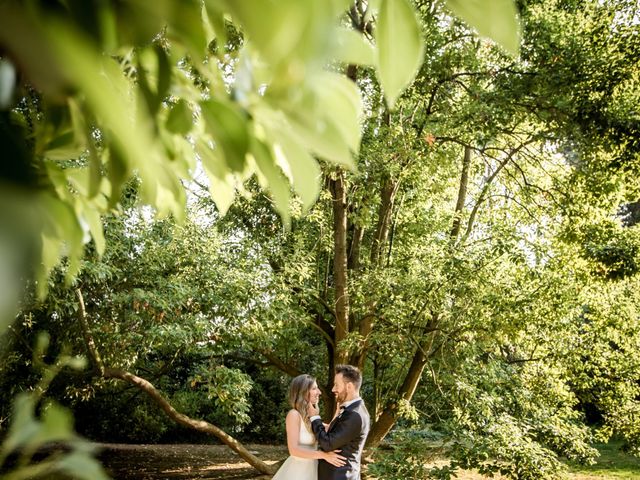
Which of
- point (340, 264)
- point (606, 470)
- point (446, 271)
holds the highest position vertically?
point (340, 264)

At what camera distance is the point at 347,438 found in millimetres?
4988

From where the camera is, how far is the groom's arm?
195 inches

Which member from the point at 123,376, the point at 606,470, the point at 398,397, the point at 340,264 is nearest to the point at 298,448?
the point at 123,376

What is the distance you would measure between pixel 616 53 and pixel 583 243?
2547mm

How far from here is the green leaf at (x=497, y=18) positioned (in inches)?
16.7

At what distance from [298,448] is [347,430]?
615 mm

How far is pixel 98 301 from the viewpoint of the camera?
855 cm

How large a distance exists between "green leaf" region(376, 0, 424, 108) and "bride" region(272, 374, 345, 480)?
16.6ft

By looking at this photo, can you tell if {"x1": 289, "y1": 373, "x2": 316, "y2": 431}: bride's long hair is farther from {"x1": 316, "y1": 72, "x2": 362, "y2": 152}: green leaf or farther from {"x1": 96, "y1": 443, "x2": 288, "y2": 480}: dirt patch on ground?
{"x1": 96, "y1": 443, "x2": 288, "y2": 480}: dirt patch on ground

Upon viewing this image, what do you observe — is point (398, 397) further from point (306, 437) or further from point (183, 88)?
point (183, 88)

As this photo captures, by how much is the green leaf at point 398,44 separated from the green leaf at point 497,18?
0.13ft

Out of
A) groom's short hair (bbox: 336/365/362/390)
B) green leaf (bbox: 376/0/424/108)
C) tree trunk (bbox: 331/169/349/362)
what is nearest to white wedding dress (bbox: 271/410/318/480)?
groom's short hair (bbox: 336/365/362/390)

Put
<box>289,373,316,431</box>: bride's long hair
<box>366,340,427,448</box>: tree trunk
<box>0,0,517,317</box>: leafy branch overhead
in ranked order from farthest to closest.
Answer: <box>366,340,427,448</box>: tree trunk → <box>289,373,316,431</box>: bride's long hair → <box>0,0,517,317</box>: leafy branch overhead

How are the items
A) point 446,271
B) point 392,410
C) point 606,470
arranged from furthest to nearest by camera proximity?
point 606,470, point 392,410, point 446,271
